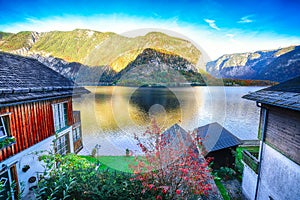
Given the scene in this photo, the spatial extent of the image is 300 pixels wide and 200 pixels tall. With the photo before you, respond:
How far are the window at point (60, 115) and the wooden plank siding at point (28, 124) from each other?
271 mm

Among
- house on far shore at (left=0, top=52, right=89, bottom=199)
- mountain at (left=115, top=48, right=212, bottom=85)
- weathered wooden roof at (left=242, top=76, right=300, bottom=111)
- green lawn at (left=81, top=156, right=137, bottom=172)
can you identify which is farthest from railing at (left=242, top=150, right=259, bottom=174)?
mountain at (left=115, top=48, right=212, bottom=85)

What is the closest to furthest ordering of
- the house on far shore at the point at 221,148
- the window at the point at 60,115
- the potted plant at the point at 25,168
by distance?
the potted plant at the point at 25,168 → the window at the point at 60,115 → the house on far shore at the point at 221,148

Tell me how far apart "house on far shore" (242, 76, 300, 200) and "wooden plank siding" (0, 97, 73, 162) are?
8.20 meters

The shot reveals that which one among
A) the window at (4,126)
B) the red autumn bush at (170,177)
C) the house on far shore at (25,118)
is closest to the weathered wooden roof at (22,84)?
the house on far shore at (25,118)

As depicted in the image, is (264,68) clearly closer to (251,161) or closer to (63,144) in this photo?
(251,161)

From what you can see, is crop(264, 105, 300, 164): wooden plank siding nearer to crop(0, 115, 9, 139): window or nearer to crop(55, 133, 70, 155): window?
crop(0, 115, 9, 139): window

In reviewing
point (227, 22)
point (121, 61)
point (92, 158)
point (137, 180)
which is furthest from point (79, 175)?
point (121, 61)

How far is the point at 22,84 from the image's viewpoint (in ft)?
16.8

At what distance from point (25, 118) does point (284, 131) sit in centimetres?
890

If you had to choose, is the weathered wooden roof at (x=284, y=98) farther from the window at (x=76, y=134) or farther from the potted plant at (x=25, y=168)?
the window at (x=76, y=134)

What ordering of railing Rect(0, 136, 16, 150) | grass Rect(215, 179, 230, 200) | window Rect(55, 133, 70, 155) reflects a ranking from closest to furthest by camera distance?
1. railing Rect(0, 136, 16, 150)
2. window Rect(55, 133, 70, 155)
3. grass Rect(215, 179, 230, 200)

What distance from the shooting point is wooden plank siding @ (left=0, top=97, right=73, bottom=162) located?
4.60 m

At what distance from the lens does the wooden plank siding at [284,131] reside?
4.23 m

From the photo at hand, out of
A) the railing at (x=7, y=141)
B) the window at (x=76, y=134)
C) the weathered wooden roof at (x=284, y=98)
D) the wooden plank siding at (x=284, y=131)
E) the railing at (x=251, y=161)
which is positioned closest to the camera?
the weathered wooden roof at (x=284, y=98)
